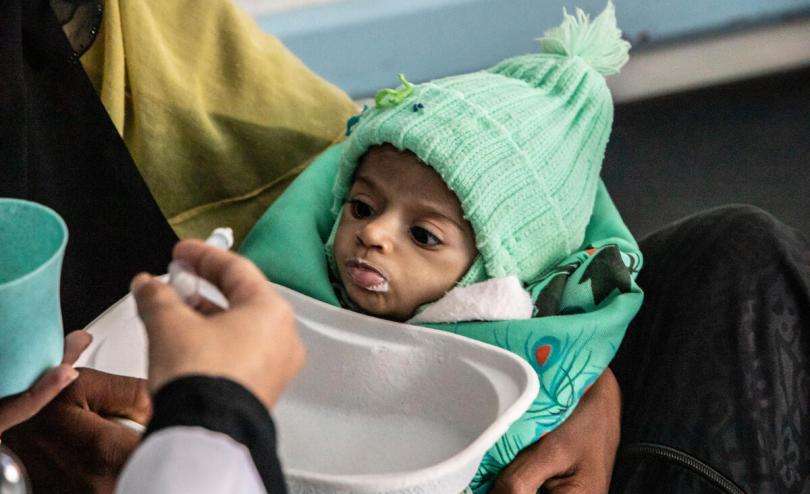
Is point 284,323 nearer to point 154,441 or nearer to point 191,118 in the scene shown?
point 154,441

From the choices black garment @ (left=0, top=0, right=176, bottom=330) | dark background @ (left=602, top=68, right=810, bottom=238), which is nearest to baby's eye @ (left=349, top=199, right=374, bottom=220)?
black garment @ (left=0, top=0, right=176, bottom=330)

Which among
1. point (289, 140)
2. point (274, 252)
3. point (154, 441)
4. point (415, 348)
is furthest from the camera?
point (289, 140)

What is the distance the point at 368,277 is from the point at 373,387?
0.10 meters

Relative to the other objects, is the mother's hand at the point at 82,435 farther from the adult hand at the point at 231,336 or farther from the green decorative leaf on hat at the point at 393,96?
the green decorative leaf on hat at the point at 393,96

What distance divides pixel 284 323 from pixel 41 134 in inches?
19.4

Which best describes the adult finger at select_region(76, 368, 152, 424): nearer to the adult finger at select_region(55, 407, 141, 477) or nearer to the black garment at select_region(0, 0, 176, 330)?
the adult finger at select_region(55, 407, 141, 477)

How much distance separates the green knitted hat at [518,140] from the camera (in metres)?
0.86

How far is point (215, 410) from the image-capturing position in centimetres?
39

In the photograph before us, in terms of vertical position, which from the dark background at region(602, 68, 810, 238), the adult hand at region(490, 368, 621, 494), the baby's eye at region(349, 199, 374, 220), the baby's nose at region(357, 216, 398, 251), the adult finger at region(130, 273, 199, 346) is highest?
the adult finger at region(130, 273, 199, 346)

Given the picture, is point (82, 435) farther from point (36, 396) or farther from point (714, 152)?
point (714, 152)

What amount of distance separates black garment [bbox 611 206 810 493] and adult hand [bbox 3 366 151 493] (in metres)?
0.44

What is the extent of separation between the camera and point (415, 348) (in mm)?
801

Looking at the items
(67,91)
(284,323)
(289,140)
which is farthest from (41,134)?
(284,323)

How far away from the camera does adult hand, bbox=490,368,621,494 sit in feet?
2.61
